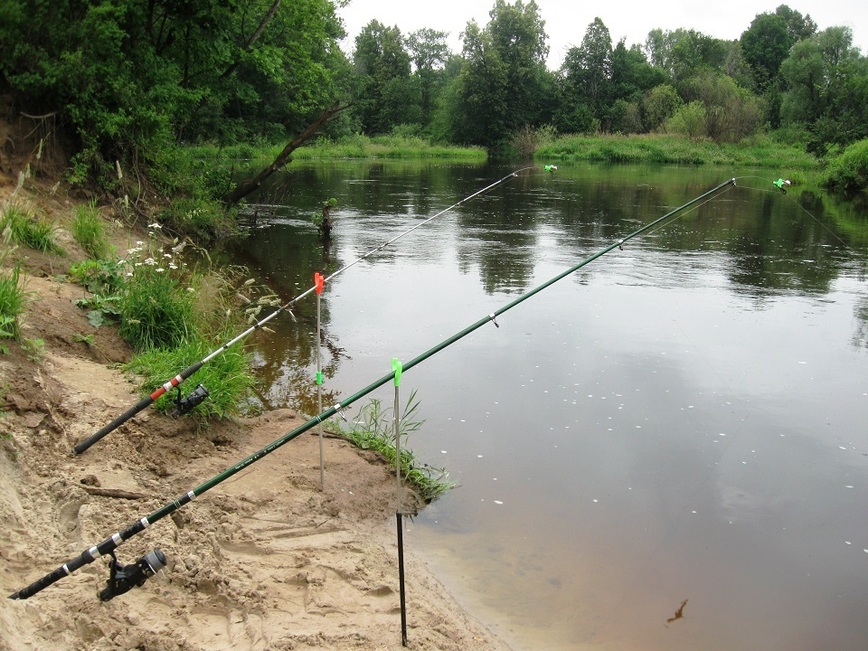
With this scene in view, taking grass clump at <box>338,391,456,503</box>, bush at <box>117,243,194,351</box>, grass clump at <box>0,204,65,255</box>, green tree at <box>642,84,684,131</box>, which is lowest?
grass clump at <box>338,391,456,503</box>

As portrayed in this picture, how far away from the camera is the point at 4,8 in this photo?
10.7 m

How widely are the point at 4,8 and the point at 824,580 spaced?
11787 millimetres

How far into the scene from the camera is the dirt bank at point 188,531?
3.51 m

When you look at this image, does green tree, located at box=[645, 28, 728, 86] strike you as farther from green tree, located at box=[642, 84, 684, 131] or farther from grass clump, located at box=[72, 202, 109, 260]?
grass clump, located at box=[72, 202, 109, 260]

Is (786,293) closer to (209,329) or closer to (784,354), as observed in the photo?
(784,354)

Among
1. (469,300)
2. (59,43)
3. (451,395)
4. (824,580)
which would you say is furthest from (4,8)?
(824,580)

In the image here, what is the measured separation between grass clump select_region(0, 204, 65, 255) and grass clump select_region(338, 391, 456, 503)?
3.80 metres

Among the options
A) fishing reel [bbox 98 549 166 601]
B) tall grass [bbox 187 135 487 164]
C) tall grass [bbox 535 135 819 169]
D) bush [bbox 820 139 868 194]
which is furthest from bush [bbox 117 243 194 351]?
tall grass [bbox 535 135 819 169]

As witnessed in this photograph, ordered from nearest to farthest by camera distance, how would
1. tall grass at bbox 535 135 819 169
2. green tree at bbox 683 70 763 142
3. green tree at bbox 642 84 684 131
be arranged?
tall grass at bbox 535 135 819 169 < green tree at bbox 683 70 763 142 < green tree at bbox 642 84 684 131

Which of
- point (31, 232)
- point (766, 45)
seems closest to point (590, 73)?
point (766, 45)

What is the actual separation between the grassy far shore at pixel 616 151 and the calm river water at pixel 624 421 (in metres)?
31.1

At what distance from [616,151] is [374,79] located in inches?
1153

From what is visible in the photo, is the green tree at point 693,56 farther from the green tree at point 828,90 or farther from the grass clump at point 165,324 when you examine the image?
the grass clump at point 165,324

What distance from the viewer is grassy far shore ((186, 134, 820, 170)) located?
46469 millimetres
